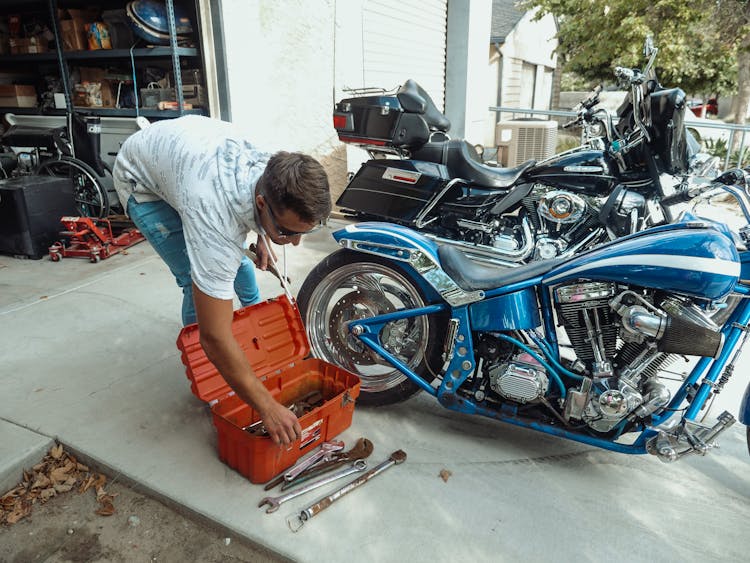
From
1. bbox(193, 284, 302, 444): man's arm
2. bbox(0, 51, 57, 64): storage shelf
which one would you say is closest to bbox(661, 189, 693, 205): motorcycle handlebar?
bbox(193, 284, 302, 444): man's arm

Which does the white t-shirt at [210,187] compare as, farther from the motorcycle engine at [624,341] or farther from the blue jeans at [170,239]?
the motorcycle engine at [624,341]

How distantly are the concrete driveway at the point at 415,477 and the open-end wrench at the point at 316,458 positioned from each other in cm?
12

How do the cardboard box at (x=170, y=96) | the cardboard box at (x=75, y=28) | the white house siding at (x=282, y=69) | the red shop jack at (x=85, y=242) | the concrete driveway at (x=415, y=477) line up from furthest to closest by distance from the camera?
1. the cardboard box at (x=75, y=28)
2. the cardboard box at (x=170, y=96)
3. the white house siding at (x=282, y=69)
4. the red shop jack at (x=85, y=242)
5. the concrete driveway at (x=415, y=477)

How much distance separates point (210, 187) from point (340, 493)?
1297mm

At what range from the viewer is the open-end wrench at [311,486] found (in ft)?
7.09

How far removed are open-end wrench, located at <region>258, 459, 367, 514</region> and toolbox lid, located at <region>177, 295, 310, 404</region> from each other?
533mm

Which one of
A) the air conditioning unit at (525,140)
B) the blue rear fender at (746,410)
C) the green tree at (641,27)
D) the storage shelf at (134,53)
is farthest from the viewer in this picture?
the green tree at (641,27)

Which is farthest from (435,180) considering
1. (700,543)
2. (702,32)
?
(702,32)

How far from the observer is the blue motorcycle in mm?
1985

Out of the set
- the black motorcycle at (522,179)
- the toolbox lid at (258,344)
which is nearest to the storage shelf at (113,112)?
the black motorcycle at (522,179)

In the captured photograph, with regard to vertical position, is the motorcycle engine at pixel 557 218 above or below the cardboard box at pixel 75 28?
below

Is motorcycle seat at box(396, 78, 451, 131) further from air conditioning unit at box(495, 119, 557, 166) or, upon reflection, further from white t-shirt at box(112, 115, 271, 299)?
air conditioning unit at box(495, 119, 557, 166)

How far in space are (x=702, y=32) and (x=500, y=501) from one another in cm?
1665

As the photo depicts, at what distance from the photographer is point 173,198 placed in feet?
6.95
